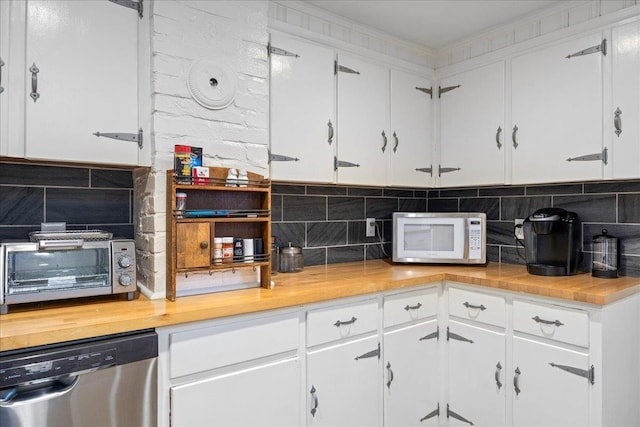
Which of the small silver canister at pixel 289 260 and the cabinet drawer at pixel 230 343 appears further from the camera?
the small silver canister at pixel 289 260

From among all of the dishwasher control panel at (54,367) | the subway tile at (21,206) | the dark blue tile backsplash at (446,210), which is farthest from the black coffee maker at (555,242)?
the subway tile at (21,206)

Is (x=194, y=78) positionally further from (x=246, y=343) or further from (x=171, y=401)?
(x=171, y=401)

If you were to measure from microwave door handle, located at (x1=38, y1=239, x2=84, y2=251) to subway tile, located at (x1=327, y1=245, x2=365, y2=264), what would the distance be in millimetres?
1502

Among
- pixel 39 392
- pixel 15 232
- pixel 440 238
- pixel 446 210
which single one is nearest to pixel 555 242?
pixel 440 238

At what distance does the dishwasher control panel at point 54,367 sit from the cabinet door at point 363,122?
1.45m

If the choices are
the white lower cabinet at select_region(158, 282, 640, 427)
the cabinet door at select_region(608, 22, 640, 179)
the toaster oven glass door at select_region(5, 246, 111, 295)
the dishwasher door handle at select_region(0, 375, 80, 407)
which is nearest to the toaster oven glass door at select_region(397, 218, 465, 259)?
the white lower cabinet at select_region(158, 282, 640, 427)

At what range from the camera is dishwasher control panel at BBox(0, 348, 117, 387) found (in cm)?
117

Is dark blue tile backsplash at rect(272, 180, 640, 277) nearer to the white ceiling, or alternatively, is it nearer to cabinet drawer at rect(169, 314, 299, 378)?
cabinet drawer at rect(169, 314, 299, 378)

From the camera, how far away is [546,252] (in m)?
2.23

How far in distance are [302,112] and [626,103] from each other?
1546 mm

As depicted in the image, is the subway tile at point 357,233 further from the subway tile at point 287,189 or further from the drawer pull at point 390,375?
the drawer pull at point 390,375

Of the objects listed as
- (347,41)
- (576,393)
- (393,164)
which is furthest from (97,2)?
(576,393)

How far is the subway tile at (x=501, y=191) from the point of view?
8.80ft

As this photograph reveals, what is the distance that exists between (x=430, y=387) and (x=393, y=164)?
51.0 inches
